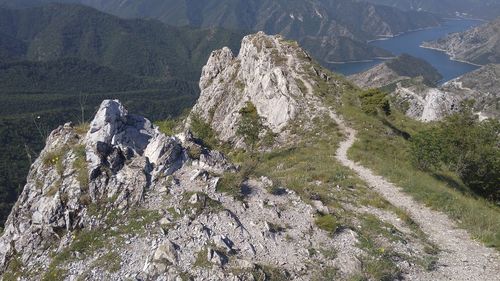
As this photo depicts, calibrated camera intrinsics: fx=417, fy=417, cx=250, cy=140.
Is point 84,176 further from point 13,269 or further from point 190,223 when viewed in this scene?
point 190,223

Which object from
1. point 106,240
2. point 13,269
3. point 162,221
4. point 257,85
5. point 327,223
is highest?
point 327,223

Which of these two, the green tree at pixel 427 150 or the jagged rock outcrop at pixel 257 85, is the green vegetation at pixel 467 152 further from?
the jagged rock outcrop at pixel 257 85

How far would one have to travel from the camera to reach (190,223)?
18125mm

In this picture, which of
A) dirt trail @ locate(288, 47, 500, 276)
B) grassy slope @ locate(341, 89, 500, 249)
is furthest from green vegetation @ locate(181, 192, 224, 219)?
grassy slope @ locate(341, 89, 500, 249)

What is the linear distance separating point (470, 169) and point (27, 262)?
34.0m

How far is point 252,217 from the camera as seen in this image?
19344 millimetres

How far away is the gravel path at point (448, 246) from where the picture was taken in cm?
1761

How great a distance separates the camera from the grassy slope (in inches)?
914

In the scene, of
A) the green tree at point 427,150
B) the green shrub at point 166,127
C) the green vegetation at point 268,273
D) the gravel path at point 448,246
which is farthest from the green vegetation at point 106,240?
the green tree at point 427,150

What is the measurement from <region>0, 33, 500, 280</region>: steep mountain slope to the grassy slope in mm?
1210

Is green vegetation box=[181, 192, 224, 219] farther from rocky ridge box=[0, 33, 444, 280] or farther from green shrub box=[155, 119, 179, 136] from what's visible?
green shrub box=[155, 119, 179, 136]

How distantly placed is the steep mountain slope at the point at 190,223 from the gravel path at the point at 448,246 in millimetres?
90

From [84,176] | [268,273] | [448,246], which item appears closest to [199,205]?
[268,273]

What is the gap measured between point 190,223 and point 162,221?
3.98 ft
